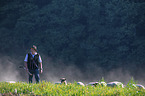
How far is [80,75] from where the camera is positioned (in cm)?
A: 1775

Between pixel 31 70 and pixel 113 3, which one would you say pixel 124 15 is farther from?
pixel 31 70

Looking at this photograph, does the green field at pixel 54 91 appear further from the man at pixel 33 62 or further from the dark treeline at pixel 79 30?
the dark treeline at pixel 79 30

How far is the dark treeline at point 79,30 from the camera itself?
1736cm

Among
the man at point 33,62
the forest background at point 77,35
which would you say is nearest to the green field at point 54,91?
the man at point 33,62

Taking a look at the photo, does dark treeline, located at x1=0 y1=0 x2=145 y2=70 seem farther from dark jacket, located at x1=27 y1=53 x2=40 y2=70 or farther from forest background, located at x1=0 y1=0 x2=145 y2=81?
dark jacket, located at x1=27 y1=53 x2=40 y2=70

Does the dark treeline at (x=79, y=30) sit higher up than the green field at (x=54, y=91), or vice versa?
the dark treeline at (x=79, y=30)

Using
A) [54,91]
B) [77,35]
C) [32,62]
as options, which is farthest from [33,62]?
[77,35]

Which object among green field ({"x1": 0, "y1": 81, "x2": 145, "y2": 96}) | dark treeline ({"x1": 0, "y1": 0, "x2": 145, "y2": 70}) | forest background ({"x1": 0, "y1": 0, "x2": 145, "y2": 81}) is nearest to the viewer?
green field ({"x1": 0, "y1": 81, "x2": 145, "y2": 96})

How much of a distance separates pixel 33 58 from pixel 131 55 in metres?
9.50

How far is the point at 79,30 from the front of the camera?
19.0m

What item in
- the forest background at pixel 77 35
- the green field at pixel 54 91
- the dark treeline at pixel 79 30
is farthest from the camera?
the dark treeline at pixel 79 30

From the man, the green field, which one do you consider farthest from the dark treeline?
the green field

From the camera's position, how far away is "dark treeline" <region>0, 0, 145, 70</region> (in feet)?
57.0

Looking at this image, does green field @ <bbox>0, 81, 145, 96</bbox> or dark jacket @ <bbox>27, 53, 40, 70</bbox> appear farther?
dark jacket @ <bbox>27, 53, 40, 70</bbox>
